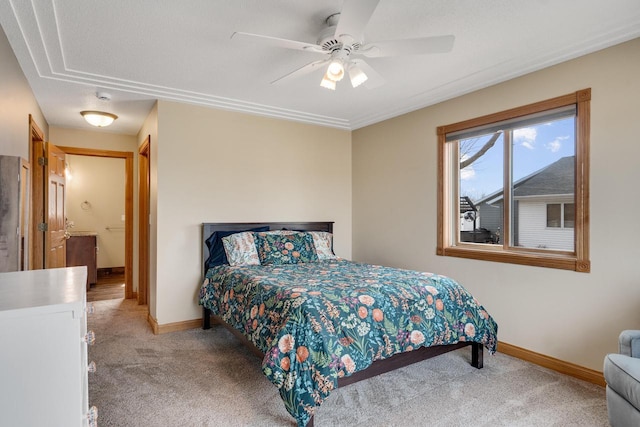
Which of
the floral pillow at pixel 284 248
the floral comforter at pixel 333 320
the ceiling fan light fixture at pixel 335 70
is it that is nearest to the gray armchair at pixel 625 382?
the floral comforter at pixel 333 320

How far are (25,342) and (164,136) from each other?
9.74ft

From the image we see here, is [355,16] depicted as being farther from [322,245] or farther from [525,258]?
[322,245]

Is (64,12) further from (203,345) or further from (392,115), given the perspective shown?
(392,115)

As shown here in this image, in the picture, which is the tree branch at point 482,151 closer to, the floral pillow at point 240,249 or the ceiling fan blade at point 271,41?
the ceiling fan blade at point 271,41

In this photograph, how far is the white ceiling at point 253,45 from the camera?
7.01ft

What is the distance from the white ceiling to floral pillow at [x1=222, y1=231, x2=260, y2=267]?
1.52 metres

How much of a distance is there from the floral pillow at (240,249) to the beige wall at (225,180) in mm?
394

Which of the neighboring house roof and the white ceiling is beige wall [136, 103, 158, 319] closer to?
the white ceiling

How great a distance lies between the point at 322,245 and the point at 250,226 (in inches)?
34.9

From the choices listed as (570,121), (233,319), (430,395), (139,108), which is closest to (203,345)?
(233,319)

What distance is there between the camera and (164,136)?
3.66m

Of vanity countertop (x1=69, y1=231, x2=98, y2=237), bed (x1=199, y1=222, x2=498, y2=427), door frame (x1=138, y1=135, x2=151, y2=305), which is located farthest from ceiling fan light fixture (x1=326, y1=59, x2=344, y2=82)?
vanity countertop (x1=69, y1=231, x2=98, y2=237)

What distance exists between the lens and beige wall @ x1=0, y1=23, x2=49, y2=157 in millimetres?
2229

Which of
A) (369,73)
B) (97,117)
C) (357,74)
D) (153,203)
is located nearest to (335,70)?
(357,74)
